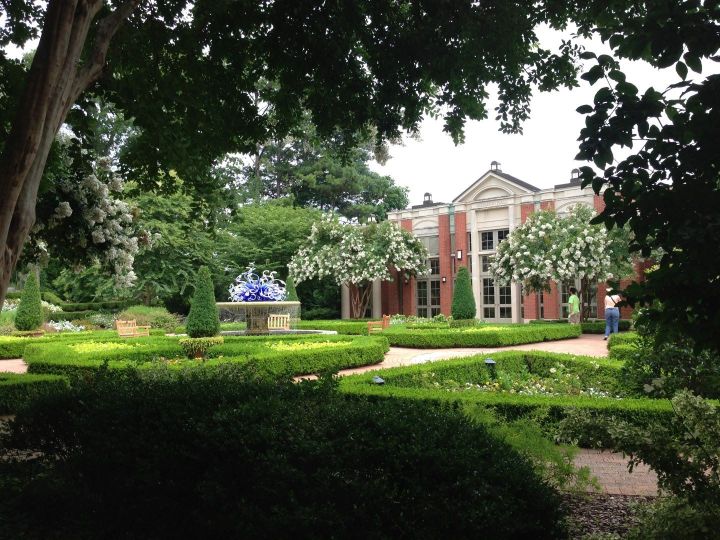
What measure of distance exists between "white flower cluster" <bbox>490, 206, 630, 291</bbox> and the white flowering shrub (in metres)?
17.3

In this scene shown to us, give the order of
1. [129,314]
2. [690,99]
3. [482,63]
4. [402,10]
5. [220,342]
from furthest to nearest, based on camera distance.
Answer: [129,314] < [220,342] < [402,10] < [482,63] < [690,99]

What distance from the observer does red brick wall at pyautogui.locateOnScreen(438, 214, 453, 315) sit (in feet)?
98.1

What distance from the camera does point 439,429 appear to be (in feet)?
9.99

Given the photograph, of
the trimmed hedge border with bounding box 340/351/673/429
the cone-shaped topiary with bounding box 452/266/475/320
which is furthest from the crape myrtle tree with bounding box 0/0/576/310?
the cone-shaped topiary with bounding box 452/266/475/320

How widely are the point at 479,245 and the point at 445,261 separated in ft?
6.42

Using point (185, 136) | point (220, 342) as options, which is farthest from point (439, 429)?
point (220, 342)

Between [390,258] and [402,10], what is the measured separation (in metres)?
21.9

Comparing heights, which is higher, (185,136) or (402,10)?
(402,10)

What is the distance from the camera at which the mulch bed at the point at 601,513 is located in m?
3.59

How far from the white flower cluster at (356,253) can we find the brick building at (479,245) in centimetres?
157

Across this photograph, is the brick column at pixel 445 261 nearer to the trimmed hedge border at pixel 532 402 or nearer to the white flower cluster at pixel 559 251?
the white flower cluster at pixel 559 251

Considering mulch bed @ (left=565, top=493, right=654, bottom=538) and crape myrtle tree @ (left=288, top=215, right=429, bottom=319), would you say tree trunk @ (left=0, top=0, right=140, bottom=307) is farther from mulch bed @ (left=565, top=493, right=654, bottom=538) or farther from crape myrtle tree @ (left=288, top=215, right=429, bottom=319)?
crape myrtle tree @ (left=288, top=215, right=429, bottom=319)

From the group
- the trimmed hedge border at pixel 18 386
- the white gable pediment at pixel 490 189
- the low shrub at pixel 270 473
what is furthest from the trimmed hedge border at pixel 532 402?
the white gable pediment at pixel 490 189

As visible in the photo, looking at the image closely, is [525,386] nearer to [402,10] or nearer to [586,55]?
[402,10]
